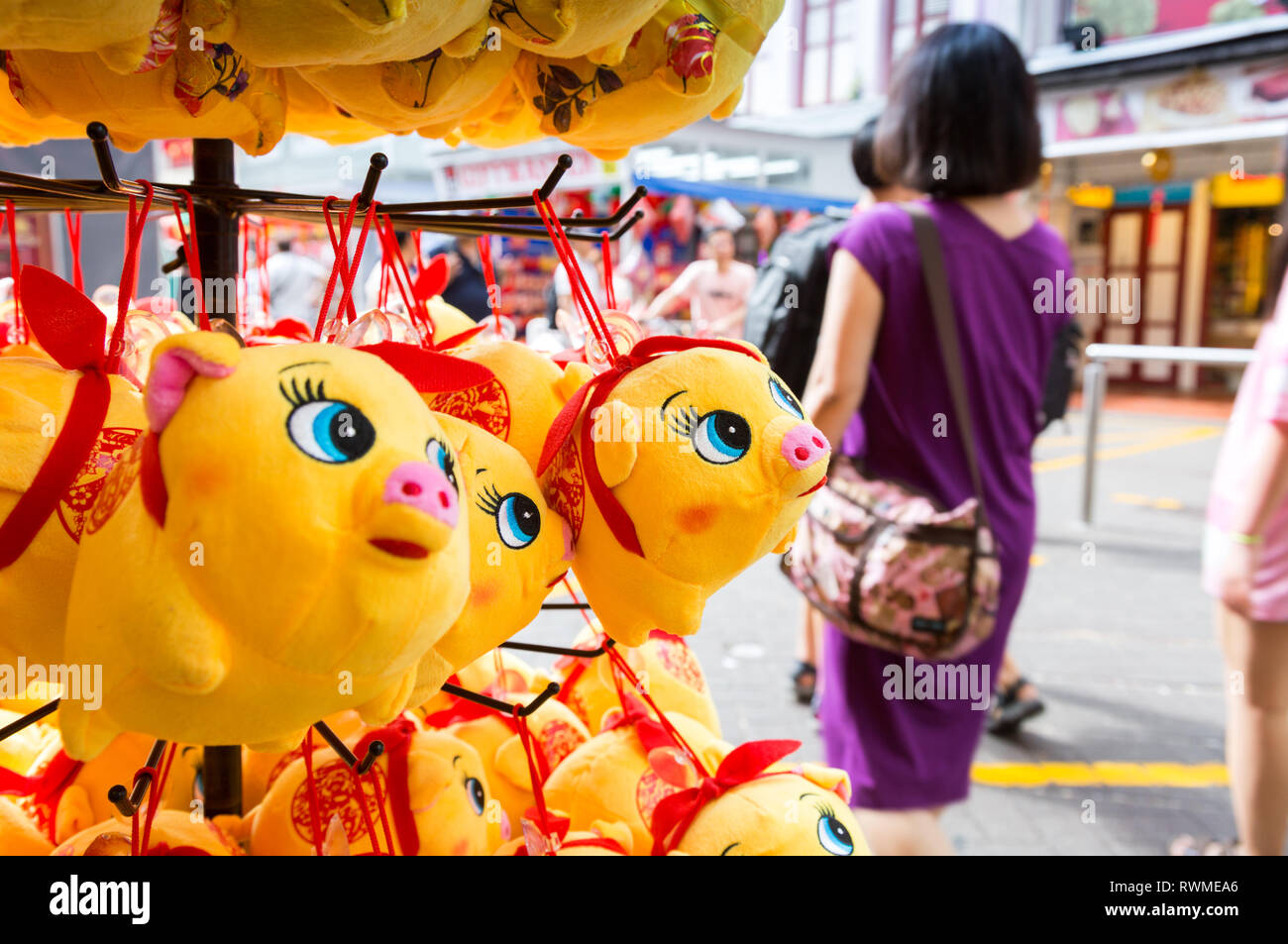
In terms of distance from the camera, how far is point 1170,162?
484 inches

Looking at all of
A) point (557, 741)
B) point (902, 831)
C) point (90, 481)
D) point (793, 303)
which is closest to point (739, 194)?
point (793, 303)

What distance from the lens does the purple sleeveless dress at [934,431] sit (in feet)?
6.18

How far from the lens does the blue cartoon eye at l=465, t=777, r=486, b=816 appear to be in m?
1.05

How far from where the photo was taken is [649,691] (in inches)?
50.4

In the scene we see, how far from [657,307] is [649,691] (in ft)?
15.2

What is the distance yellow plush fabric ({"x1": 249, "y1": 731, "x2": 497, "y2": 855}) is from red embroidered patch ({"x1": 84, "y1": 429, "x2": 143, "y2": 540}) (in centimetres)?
44

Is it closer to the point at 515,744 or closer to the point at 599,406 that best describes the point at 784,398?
the point at 599,406

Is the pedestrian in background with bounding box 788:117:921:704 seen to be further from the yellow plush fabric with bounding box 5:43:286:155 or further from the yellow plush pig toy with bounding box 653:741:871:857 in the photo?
the yellow plush fabric with bounding box 5:43:286:155

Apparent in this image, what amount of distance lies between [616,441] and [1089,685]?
3651 mm

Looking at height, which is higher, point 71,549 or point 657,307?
point 657,307

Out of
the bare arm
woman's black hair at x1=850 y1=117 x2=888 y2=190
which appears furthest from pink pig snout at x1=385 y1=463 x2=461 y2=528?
woman's black hair at x1=850 y1=117 x2=888 y2=190

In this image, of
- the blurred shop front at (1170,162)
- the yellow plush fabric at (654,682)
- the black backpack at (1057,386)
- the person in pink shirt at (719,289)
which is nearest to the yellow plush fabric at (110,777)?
the yellow plush fabric at (654,682)
